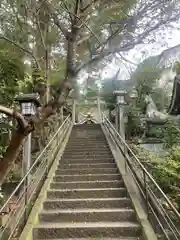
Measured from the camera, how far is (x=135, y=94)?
15.5 metres

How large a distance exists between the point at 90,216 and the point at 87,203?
0.41m

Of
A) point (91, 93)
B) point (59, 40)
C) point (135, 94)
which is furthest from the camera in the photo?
point (91, 93)

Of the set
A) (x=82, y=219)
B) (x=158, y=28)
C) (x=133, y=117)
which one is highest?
(x=158, y=28)

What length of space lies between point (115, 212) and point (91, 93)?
14816 millimetres

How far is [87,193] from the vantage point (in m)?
5.61

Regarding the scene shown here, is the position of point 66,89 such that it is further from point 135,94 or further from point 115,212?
point 135,94

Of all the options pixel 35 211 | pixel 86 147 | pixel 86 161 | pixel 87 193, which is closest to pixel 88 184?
pixel 87 193

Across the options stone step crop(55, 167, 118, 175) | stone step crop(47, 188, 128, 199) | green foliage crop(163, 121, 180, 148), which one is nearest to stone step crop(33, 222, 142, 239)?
stone step crop(47, 188, 128, 199)

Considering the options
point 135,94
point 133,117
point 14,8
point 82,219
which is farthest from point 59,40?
point 82,219

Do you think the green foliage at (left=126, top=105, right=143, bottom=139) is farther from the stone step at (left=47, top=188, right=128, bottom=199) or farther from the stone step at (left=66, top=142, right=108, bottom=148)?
the stone step at (left=47, top=188, right=128, bottom=199)

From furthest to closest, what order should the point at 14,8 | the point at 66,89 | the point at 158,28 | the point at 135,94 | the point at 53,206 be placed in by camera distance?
the point at 135,94 → the point at 14,8 → the point at 158,28 → the point at 53,206 → the point at 66,89

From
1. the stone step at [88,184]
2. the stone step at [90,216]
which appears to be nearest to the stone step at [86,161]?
the stone step at [88,184]

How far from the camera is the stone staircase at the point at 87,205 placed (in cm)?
438

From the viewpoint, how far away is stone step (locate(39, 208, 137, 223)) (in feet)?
15.5
